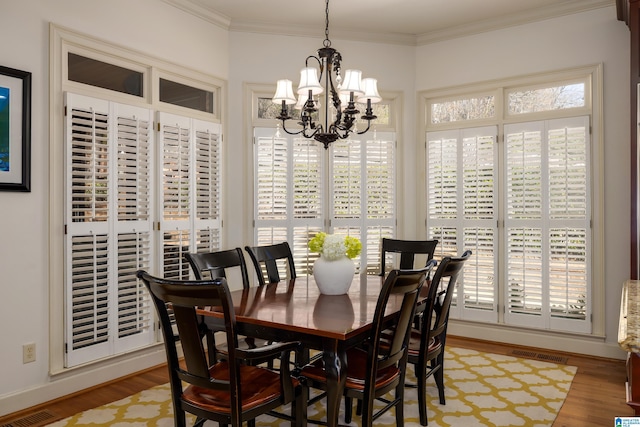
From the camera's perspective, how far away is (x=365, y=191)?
16.4ft

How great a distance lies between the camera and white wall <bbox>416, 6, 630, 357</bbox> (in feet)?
13.4

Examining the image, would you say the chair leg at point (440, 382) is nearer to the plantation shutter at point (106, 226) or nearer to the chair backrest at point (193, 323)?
the chair backrest at point (193, 323)

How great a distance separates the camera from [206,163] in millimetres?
4410

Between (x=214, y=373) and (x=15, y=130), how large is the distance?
207 cm

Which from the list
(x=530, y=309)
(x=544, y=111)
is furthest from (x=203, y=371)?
(x=544, y=111)

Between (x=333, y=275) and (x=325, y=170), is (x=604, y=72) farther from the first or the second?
(x=333, y=275)

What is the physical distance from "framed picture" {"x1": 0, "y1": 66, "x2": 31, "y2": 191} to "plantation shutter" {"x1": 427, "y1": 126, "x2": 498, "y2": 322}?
3.60 meters

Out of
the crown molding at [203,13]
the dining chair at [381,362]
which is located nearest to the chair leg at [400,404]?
the dining chair at [381,362]

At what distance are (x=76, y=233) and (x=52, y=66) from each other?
1.14m

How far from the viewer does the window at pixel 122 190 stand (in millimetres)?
3354

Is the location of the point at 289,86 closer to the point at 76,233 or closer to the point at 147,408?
the point at 76,233

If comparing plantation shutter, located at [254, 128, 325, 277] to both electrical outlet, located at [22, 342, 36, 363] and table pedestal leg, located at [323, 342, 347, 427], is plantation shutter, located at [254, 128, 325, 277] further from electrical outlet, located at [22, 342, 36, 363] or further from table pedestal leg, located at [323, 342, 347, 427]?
table pedestal leg, located at [323, 342, 347, 427]

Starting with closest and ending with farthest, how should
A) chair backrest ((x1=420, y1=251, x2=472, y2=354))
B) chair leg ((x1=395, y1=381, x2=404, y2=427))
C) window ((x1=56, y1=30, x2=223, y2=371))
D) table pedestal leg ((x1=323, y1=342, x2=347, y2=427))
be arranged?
1. table pedestal leg ((x1=323, y1=342, x2=347, y2=427))
2. chair leg ((x1=395, y1=381, x2=404, y2=427))
3. chair backrest ((x1=420, y1=251, x2=472, y2=354))
4. window ((x1=56, y1=30, x2=223, y2=371))

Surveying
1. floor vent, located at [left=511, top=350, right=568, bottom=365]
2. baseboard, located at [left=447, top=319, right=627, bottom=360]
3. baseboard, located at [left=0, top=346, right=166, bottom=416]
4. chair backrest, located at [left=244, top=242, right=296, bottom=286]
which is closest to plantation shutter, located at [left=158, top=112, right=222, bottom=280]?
baseboard, located at [left=0, top=346, right=166, bottom=416]
